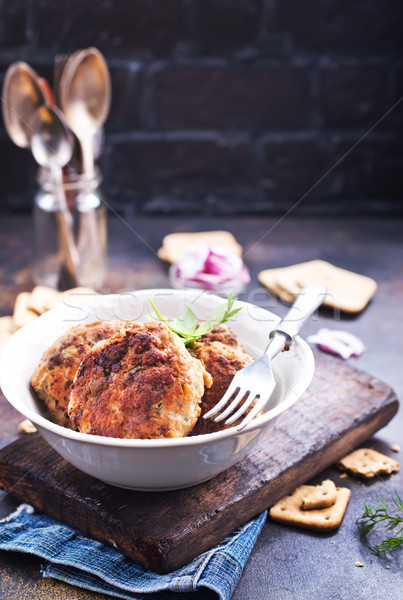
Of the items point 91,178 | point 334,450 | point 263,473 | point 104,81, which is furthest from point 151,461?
point 104,81

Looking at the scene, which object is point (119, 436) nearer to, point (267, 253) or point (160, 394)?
point (160, 394)

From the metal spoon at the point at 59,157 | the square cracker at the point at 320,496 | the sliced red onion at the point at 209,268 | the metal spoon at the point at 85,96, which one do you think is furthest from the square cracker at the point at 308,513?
the metal spoon at the point at 85,96

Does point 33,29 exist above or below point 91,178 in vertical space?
above

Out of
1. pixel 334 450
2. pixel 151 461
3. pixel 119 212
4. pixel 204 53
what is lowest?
pixel 119 212

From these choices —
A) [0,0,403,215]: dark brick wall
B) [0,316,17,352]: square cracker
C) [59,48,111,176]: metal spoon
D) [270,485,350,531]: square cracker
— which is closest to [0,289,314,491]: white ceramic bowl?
[270,485,350,531]: square cracker

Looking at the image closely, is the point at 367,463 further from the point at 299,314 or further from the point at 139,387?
the point at 139,387

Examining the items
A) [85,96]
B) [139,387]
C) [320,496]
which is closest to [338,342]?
[320,496]

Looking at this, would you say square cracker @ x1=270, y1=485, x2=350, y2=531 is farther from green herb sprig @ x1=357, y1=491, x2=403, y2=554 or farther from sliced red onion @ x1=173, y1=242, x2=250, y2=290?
sliced red onion @ x1=173, y1=242, x2=250, y2=290
